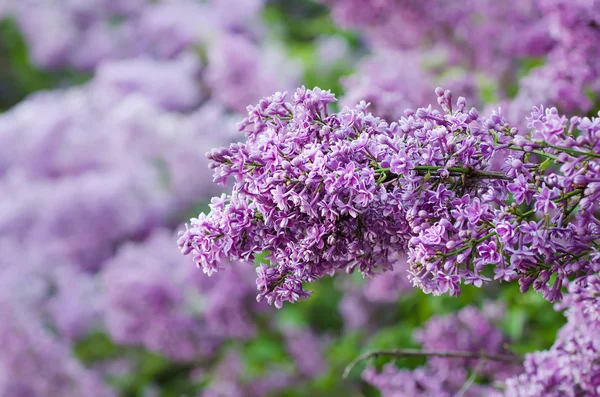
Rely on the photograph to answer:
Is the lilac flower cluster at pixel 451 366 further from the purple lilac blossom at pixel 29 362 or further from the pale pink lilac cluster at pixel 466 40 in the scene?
the purple lilac blossom at pixel 29 362

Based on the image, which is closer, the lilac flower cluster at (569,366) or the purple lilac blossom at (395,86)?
the lilac flower cluster at (569,366)

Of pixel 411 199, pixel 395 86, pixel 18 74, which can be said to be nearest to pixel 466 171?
pixel 411 199

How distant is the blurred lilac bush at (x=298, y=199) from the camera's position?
Result: 2.58 feet

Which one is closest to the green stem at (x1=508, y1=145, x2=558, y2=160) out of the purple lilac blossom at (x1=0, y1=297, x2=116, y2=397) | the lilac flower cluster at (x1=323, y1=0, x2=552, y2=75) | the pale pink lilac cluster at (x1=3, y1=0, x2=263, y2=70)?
the lilac flower cluster at (x1=323, y1=0, x2=552, y2=75)

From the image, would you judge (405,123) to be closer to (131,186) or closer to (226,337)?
(226,337)

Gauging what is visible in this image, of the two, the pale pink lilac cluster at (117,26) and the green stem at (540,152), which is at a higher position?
the pale pink lilac cluster at (117,26)

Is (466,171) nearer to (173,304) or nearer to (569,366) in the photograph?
(569,366)

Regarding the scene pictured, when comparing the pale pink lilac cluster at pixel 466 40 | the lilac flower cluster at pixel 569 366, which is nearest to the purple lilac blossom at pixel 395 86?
the pale pink lilac cluster at pixel 466 40

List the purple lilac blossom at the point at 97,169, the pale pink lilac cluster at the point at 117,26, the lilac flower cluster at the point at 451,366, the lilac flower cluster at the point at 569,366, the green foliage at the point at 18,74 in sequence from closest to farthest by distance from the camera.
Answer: the lilac flower cluster at the point at 569,366 → the lilac flower cluster at the point at 451,366 → the purple lilac blossom at the point at 97,169 → the pale pink lilac cluster at the point at 117,26 → the green foliage at the point at 18,74

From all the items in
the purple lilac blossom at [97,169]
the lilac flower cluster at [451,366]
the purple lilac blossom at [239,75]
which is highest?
the purple lilac blossom at [97,169]

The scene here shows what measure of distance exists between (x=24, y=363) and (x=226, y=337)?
1.97 feet

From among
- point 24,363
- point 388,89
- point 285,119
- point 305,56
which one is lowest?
point 285,119

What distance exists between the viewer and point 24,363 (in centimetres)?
226

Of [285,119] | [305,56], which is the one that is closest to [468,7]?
[305,56]
